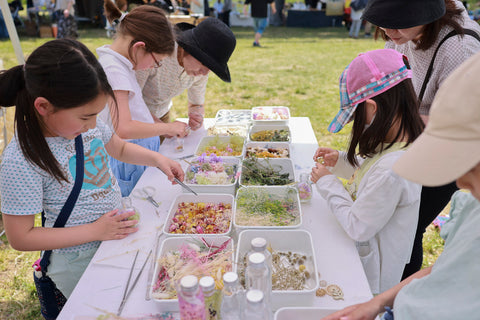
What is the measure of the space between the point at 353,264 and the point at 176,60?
1.79 metres

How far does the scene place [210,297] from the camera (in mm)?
989

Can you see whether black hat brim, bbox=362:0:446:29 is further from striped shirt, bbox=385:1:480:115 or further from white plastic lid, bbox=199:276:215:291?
white plastic lid, bbox=199:276:215:291

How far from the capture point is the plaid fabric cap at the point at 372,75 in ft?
4.52

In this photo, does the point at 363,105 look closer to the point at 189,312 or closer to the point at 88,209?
the point at 189,312

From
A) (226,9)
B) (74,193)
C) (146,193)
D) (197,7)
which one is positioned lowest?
(226,9)

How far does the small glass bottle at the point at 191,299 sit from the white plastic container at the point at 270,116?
1911 mm

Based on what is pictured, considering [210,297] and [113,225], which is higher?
[210,297]

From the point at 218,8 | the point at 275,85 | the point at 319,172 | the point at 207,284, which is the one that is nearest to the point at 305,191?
the point at 319,172

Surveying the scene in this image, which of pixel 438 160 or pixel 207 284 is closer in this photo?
pixel 438 160

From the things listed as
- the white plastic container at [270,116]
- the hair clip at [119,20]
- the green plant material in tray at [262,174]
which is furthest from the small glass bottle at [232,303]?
the white plastic container at [270,116]

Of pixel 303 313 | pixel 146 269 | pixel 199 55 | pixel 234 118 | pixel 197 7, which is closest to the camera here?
pixel 303 313

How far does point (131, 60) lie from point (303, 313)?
65.3 inches

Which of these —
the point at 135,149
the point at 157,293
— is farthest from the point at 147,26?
the point at 157,293

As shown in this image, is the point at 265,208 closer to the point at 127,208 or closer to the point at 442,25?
the point at 127,208
